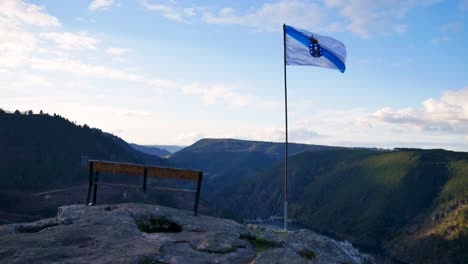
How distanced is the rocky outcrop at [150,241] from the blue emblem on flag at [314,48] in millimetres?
8769

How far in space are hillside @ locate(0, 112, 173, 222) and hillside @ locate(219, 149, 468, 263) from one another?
79934 millimetres

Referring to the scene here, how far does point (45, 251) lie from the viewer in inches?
303

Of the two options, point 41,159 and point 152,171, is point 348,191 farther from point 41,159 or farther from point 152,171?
point 152,171

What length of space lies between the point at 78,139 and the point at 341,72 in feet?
368

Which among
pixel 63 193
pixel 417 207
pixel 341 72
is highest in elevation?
pixel 341 72

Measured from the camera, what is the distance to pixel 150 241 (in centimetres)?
878

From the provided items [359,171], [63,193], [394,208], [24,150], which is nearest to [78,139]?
[24,150]

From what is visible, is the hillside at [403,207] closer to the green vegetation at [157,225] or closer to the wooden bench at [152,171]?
the wooden bench at [152,171]

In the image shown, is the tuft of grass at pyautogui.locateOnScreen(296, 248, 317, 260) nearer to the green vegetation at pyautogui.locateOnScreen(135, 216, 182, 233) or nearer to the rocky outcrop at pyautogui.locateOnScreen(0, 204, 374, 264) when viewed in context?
the rocky outcrop at pyautogui.locateOnScreen(0, 204, 374, 264)

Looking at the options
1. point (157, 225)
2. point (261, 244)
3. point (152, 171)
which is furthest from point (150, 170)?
point (261, 244)

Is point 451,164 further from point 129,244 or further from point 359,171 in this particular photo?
point 129,244

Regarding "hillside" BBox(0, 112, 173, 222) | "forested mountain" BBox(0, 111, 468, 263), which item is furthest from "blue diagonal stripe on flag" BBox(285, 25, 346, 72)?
"hillside" BBox(0, 112, 173, 222)

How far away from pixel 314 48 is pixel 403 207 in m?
159

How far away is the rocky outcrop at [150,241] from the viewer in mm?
7688
